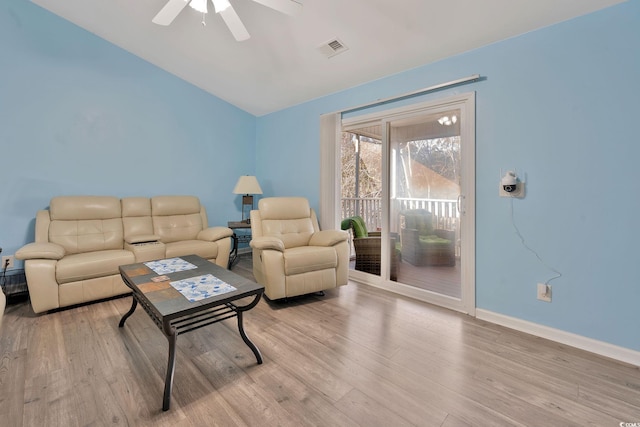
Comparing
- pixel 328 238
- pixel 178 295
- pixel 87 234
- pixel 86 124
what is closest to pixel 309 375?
pixel 178 295

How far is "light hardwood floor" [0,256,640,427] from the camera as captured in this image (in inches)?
54.5

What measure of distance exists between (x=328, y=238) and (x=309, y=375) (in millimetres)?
1508

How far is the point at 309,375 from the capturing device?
1686 mm

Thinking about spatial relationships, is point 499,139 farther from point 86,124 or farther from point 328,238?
point 86,124

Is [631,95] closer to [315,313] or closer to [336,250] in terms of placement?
[336,250]

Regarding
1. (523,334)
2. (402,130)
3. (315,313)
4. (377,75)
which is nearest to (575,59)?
(402,130)

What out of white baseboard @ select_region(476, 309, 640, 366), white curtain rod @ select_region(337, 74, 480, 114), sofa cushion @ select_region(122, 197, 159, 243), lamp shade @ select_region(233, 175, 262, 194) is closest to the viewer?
white baseboard @ select_region(476, 309, 640, 366)

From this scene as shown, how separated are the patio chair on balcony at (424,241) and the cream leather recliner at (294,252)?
27.6 inches

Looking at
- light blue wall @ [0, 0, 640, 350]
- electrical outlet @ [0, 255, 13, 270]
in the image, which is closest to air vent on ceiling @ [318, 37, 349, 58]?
light blue wall @ [0, 0, 640, 350]

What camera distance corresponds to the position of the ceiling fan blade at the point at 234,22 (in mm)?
2005

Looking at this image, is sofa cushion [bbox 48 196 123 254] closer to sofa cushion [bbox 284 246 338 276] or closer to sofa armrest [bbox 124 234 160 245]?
sofa armrest [bbox 124 234 160 245]

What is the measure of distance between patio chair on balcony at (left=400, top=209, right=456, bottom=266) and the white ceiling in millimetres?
1552

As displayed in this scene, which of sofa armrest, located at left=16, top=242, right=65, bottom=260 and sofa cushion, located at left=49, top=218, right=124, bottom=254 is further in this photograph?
sofa cushion, located at left=49, top=218, right=124, bottom=254

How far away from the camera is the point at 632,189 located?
1832mm
